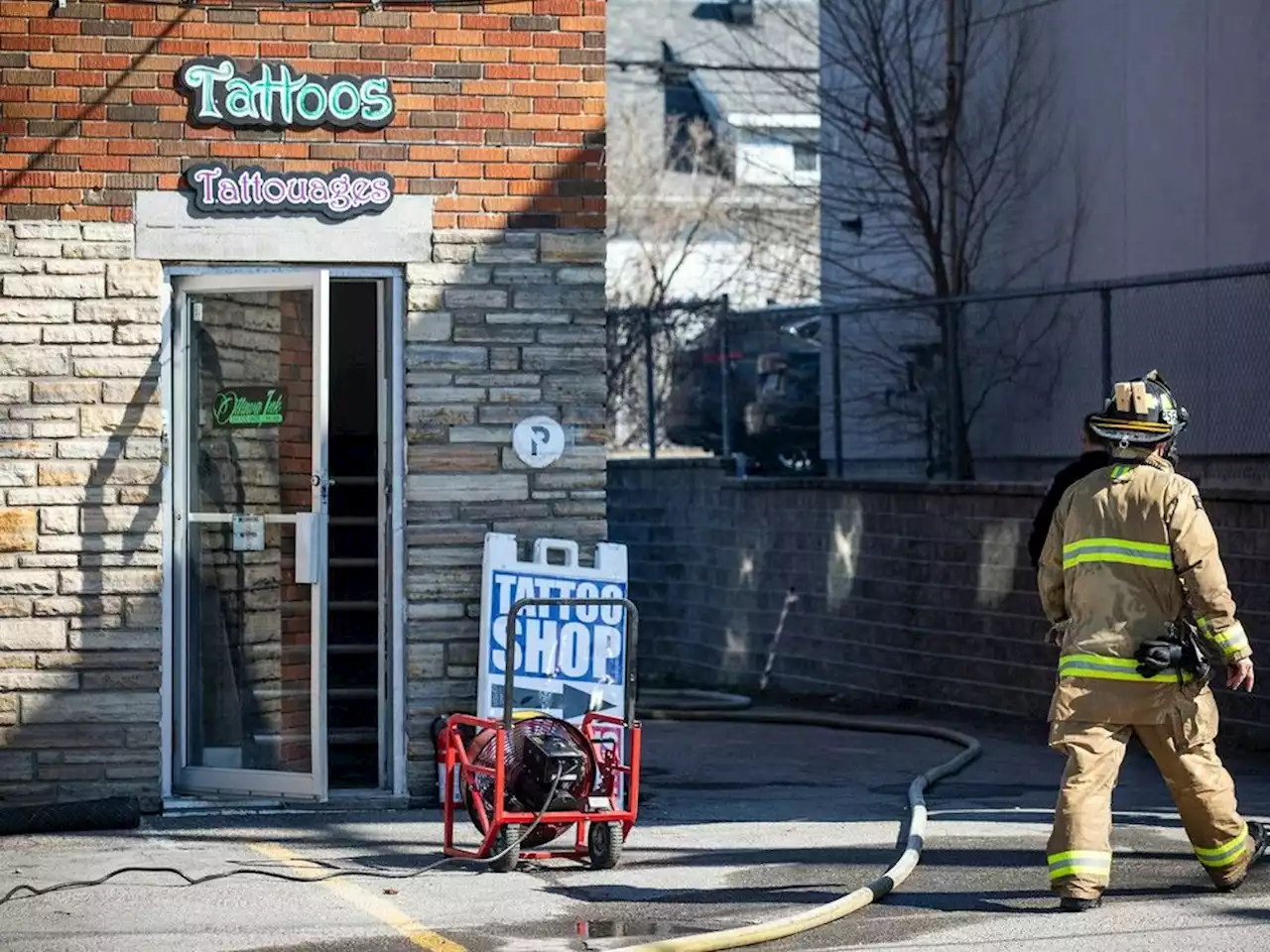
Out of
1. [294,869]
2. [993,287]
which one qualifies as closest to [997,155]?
[993,287]

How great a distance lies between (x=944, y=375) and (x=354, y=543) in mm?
7400

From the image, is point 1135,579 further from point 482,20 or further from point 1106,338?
point 1106,338

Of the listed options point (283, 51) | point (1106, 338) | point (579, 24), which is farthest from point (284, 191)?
point (1106, 338)

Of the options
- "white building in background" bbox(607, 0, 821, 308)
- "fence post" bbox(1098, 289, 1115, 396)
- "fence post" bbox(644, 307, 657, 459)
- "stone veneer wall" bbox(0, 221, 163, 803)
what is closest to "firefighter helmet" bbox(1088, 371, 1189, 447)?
"stone veneer wall" bbox(0, 221, 163, 803)

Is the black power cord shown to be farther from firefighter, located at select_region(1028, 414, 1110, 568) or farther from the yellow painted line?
firefighter, located at select_region(1028, 414, 1110, 568)

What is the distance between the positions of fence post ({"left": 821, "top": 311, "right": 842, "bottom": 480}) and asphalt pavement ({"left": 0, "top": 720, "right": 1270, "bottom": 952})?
21.2 feet

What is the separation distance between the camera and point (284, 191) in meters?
10.2

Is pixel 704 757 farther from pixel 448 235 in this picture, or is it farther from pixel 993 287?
pixel 993 287

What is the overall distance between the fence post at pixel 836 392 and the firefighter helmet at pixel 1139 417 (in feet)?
31.3

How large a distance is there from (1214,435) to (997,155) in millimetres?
5005

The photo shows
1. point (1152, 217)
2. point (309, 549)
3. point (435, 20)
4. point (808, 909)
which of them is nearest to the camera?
point (808, 909)

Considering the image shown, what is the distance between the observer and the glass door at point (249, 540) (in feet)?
33.4

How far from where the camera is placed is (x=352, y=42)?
1021cm

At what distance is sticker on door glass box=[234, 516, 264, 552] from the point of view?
10.4 m
